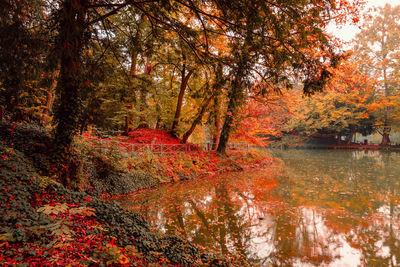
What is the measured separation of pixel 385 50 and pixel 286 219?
109ft

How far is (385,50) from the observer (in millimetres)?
26844

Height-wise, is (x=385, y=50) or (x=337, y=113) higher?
(x=385, y=50)

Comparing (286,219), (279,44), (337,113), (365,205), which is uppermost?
(337,113)

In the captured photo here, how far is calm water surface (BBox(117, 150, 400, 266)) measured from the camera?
164 inches

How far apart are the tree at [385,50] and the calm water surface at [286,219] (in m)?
23.1

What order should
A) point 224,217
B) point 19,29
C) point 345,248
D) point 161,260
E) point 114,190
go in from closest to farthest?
point 161,260 < point 345,248 < point 19,29 < point 224,217 < point 114,190

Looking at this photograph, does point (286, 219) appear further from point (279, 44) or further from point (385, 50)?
point (385, 50)

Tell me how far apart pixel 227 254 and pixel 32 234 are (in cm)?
326

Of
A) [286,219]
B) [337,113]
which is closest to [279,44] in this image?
[286,219]

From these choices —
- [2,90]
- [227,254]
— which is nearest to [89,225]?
[227,254]

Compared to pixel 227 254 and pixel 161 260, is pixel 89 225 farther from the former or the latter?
pixel 227 254

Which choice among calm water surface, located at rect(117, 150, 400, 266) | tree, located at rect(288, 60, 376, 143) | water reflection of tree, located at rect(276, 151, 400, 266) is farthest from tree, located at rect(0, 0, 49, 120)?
tree, located at rect(288, 60, 376, 143)

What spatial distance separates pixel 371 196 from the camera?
809 cm

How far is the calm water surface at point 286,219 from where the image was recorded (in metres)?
4.16
